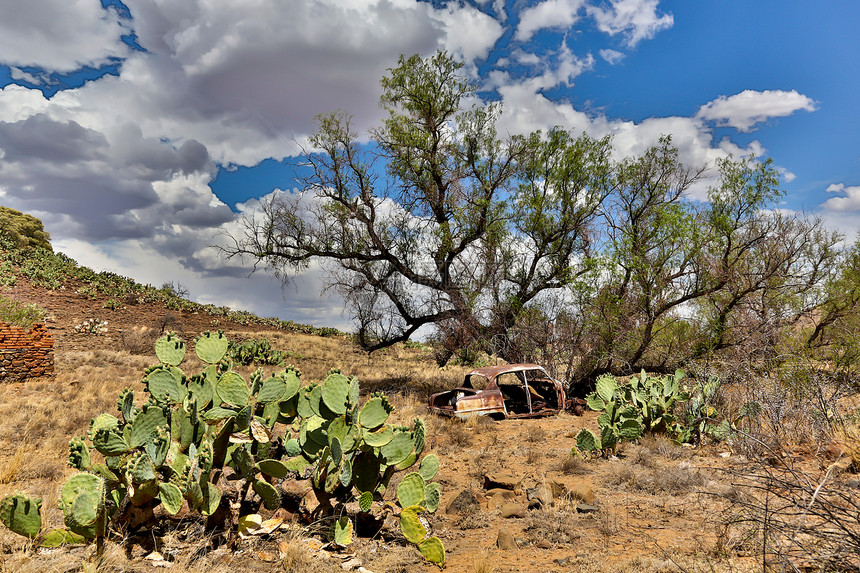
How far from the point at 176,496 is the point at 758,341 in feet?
47.6

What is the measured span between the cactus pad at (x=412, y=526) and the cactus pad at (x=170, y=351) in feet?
9.87

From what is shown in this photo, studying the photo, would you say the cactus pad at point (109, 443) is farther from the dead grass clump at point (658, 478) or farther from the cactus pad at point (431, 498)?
the dead grass clump at point (658, 478)

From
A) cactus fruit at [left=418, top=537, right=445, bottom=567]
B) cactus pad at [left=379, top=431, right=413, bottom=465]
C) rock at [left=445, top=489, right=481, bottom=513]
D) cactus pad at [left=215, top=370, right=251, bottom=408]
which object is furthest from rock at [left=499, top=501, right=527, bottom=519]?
cactus pad at [left=215, top=370, right=251, bottom=408]

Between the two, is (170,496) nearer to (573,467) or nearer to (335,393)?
(335,393)

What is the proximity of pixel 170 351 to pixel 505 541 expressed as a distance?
Result: 421 cm

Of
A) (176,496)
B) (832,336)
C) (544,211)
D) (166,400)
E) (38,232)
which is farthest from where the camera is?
(38,232)

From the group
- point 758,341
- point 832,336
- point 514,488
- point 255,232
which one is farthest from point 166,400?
point 832,336

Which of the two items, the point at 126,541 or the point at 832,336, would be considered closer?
the point at 126,541

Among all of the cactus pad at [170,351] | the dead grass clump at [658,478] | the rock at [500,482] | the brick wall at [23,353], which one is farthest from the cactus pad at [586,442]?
the brick wall at [23,353]

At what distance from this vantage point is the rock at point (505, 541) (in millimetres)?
4762

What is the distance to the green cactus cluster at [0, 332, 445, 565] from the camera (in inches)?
165

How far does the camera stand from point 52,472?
6762 mm

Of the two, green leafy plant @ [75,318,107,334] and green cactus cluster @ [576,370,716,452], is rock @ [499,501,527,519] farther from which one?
green leafy plant @ [75,318,107,334]

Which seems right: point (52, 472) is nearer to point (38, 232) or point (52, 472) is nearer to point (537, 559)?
point (537, 559)
